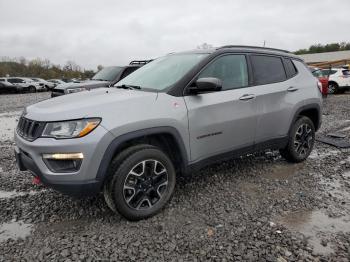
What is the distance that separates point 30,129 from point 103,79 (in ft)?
24.2

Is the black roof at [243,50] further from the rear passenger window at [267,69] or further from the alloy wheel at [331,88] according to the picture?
the alloy wheel at [331,88]

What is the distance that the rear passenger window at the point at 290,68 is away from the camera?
4645 mm

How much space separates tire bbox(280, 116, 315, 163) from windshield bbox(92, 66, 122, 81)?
21.6 ft

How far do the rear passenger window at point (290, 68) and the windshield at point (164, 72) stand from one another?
1.58 m

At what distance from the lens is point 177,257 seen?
265 centimetres

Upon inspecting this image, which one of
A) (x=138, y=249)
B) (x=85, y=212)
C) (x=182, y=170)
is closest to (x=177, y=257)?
(x=138, y=249)

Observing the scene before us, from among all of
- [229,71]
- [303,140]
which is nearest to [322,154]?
[303,140]

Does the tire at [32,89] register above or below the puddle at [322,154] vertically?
above

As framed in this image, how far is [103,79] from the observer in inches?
399

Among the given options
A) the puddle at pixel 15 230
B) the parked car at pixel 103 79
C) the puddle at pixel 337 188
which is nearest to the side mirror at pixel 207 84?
the puddle at pixel 337 188

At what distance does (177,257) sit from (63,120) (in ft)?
5.10

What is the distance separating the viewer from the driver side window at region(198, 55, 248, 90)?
3.73 meters

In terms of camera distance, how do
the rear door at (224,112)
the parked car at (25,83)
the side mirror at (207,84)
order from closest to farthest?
1. the side mirror at (207,84)
2. the rear door at (224,112)
3. the parked car at (25,83)

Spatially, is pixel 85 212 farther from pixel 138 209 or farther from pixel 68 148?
pixel 68 148
